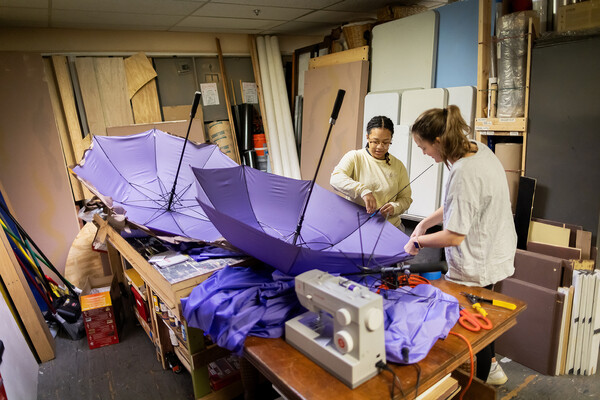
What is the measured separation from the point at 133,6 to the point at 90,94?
1168mm

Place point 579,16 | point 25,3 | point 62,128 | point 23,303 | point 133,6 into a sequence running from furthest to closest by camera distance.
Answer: point 62,128, point 133,6, point 25,3, point 23,303, point 579,16

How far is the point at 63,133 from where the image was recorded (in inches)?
152

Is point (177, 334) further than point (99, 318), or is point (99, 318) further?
point (99, 318)

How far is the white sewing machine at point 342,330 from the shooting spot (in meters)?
1.10

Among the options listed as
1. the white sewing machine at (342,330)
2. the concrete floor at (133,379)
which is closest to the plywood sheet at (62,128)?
the concrete floor at (133,379)

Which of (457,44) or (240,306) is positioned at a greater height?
(457,44)

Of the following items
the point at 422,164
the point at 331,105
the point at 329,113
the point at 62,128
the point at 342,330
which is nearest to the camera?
the point at 342,330

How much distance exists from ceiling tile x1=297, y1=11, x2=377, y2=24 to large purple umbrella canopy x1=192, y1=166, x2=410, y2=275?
2.59m

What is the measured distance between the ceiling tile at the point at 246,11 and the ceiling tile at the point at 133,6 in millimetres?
139

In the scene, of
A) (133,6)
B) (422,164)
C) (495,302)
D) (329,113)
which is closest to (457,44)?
(422,164)

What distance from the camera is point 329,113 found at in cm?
441

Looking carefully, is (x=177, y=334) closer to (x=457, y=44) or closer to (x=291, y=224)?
(x=291, y=224)

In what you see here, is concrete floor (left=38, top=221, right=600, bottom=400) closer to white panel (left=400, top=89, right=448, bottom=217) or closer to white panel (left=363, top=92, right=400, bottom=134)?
white panel (left=400, top=89, right=448, bottom=217)

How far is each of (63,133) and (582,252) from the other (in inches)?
175
